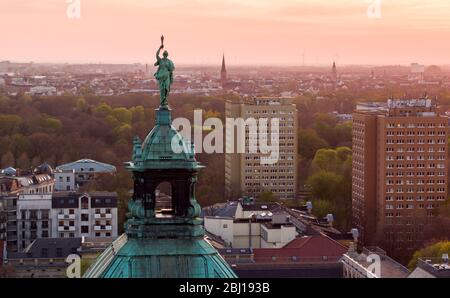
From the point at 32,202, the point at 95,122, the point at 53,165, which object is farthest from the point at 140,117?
the point at 32,202

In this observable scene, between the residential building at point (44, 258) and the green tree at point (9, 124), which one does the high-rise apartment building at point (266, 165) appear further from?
the residential building at point (44, 258)

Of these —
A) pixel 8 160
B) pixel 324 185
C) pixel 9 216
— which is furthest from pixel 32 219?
pixel 8 160

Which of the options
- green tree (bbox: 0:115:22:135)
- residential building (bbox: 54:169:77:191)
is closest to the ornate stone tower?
residential building (bbox: 54:169:77:191)

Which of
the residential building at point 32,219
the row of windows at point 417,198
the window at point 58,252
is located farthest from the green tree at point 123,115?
the window at point 58,252

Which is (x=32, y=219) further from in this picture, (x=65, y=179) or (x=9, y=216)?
(x=65, y=179)

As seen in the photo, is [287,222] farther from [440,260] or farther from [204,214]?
[440,260]

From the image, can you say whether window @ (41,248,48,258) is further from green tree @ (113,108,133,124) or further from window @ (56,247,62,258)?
green tree @ (113,108,133,124)

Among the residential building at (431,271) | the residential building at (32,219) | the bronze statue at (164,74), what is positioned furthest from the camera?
the residential building at (32,219)
